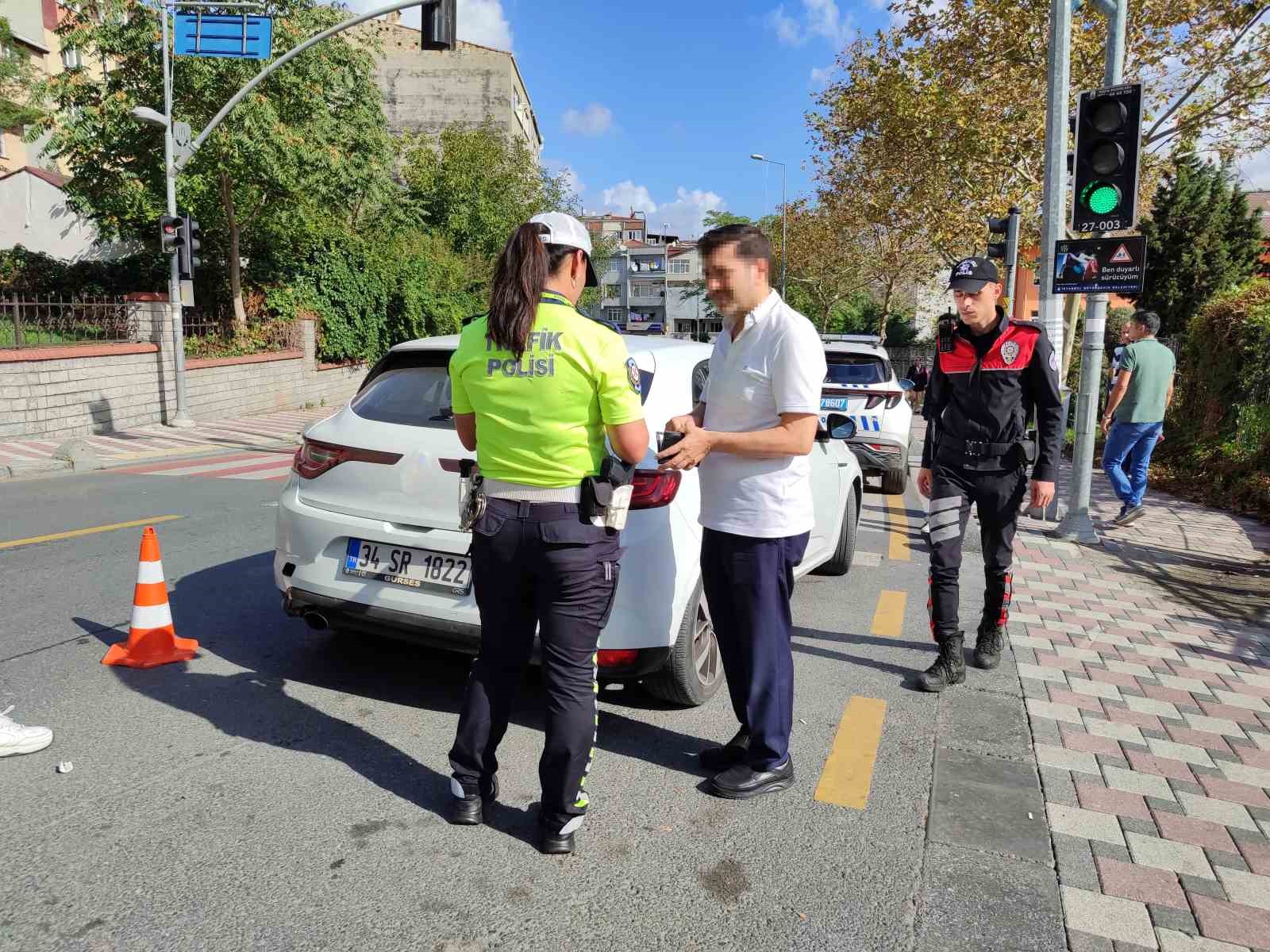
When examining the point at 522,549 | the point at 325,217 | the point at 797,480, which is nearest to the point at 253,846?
the point at 522,549

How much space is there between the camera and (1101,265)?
751 centimetres

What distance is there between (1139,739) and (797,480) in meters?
1.89

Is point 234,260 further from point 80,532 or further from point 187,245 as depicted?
point 80,532

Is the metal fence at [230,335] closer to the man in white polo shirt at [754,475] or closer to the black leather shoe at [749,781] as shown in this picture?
the man in white polo shirt at [754,475]

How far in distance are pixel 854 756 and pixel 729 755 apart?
523 millimetres

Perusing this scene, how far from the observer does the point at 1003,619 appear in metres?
4.62

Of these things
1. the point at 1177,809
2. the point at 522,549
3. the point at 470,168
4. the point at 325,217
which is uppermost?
the point at 470,168

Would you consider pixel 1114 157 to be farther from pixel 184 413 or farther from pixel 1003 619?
pixel 184 413

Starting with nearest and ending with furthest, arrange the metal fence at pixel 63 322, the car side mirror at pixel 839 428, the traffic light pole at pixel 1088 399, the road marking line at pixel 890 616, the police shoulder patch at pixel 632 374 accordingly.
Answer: the police shoulder patch at pixel 632 374
the car side mirror at pixel 839 428
the road marking line at pixel 890 616
the traffic light pole at pixel 1088 399
the metal fence at pixel 63 322

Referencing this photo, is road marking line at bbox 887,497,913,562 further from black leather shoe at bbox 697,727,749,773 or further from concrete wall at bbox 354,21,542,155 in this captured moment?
concrete wall at bbox 354,21,542,155

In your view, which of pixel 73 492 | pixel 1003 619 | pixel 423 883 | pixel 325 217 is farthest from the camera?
Answer: pixel 325 217

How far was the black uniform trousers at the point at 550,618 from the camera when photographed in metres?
2.70

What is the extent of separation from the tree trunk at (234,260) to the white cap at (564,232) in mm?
18966

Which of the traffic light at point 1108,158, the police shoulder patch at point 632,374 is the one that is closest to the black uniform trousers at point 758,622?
the police shoulder patch at point 632,374
